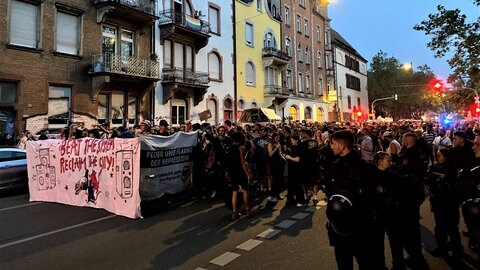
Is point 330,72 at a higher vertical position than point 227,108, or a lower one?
higher

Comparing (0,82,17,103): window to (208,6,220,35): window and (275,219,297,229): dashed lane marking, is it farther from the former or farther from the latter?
(208,6,220,35): window

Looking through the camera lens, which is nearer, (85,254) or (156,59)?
(85,254)

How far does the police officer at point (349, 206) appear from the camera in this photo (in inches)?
132

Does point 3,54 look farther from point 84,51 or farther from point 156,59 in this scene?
point 156,59

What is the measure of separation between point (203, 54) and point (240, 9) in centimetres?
712

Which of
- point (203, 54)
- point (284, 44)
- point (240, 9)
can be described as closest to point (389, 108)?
point (284, 44)

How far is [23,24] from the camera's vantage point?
53.0 ft

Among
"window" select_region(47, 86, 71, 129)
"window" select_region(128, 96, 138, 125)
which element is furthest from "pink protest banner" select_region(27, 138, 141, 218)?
"window" select_region(128, 96, 138, 125)

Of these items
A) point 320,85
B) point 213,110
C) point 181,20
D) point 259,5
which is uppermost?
point 259,5

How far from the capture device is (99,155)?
27.5ft

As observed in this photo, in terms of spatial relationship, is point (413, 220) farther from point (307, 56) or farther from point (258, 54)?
point (307, 56)

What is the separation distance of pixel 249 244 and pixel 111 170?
152 inches

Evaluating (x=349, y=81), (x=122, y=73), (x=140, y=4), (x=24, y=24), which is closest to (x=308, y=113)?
(x=349, y=81)

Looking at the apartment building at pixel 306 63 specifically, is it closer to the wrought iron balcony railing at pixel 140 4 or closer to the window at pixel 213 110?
the window at pixel 213 110
